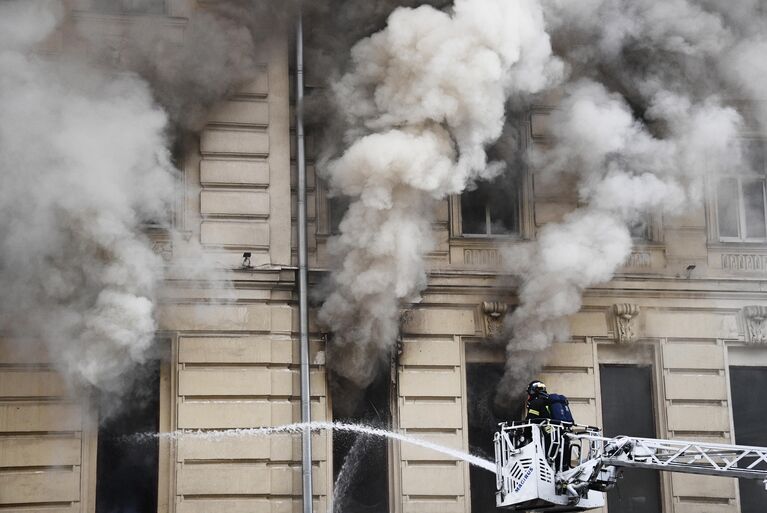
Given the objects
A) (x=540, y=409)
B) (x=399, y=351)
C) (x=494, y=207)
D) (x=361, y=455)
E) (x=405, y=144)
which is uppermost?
(x=405, y=144)

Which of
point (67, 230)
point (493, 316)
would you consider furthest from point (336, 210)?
point (67, 230)

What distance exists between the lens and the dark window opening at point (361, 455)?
65.9ft

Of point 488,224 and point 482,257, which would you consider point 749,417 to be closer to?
point 482,257

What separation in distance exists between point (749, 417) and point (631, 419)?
71.7 inches

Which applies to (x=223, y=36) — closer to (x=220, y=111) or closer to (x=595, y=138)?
(x=220, y=111)

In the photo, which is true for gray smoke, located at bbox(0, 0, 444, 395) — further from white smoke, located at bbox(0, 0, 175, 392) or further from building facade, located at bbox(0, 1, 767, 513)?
building facade, located at bbox(0, 1, 767, 513)

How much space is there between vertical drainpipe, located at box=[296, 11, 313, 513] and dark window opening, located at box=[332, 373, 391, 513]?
74 cm

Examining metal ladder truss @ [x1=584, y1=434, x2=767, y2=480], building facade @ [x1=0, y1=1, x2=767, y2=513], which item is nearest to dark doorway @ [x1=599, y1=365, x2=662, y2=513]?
building facade @ [x1=0, y1=1, x2=767, y2=513]

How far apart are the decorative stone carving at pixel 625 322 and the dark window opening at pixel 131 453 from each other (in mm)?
6599

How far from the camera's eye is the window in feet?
72.7

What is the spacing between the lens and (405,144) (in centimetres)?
1959

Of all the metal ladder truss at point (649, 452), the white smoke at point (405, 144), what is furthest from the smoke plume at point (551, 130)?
the metal ladder truss at point (649, 452)

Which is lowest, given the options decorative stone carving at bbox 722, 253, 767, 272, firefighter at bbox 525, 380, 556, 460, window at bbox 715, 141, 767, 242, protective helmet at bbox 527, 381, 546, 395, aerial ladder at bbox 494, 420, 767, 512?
aerial ladder at bbox 494, 420, 767, 512

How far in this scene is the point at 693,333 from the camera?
21391 mm
